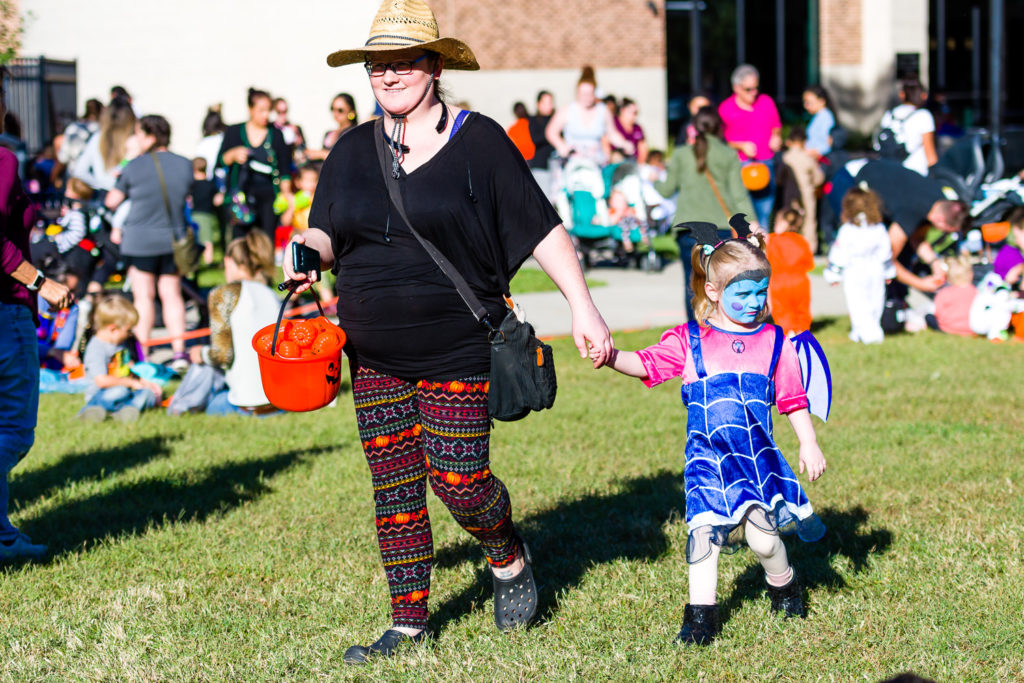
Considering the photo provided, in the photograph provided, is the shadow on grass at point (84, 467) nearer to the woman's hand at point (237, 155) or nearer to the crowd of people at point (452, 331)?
the crowd of people at point (452, 331)

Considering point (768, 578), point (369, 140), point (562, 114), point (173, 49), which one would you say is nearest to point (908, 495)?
point (768, 578)

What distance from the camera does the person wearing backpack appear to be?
13938 mm

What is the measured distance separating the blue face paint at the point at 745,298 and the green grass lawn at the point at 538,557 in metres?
1.22

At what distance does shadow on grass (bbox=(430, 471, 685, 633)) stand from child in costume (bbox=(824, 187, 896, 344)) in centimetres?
473

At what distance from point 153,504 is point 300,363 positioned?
9.36 ft

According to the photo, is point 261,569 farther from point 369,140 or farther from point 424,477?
point 369,140

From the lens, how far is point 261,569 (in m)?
5.50

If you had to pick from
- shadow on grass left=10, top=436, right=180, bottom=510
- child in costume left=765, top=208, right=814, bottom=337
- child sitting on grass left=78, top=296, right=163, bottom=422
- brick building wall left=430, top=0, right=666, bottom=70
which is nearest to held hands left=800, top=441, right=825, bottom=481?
shadow on grass left=10, top=436, right=180, bottom=510

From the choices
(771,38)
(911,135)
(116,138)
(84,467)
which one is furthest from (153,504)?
(771,38)

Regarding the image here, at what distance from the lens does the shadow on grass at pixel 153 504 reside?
6.10 meters

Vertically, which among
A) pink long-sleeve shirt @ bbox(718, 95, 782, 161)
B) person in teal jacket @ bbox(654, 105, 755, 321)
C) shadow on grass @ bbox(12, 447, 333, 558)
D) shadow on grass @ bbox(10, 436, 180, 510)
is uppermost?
pink long-sleeve shirt @ bbox(718, 95, 782, 161)

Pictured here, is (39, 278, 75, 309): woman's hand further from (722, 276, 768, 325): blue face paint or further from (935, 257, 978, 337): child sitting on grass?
(935, 257, 978, 337): child sitting on grass

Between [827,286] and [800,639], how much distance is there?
9.95 meters

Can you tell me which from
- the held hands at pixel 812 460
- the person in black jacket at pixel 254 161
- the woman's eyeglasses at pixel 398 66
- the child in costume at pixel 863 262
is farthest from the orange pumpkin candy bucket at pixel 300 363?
the person in black jacket at pixel 254 161
